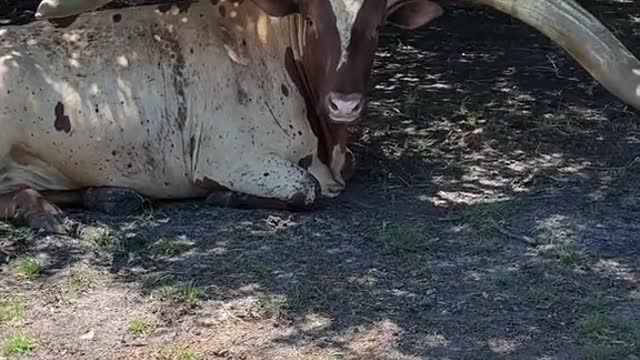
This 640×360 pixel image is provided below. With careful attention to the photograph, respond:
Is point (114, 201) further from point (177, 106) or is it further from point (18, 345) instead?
point (18, 345)

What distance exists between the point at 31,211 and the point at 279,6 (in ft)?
5.78

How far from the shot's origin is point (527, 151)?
7.46 m

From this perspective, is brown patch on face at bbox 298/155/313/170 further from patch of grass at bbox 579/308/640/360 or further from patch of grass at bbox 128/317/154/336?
patch of grass at bbox 579/308/640/360

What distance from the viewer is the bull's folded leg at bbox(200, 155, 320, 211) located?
654cm

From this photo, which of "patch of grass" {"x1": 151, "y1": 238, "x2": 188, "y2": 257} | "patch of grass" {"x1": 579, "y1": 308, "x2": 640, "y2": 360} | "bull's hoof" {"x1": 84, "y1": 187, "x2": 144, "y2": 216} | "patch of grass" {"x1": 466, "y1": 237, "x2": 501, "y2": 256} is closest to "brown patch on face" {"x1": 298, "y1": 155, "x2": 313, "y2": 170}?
"bull's hoof" {"x1": 84, "y1": 187, "x2": 144, "y2": 216}

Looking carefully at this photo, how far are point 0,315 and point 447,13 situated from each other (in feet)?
20.0

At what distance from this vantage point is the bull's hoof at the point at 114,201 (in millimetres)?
6506

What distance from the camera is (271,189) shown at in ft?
21.6

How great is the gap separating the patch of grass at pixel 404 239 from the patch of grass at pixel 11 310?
6.00ft

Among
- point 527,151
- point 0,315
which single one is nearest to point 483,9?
point 527,151

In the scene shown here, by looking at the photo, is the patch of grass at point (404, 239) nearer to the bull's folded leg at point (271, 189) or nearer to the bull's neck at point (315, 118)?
the bull's folded leg at point (271, 189)

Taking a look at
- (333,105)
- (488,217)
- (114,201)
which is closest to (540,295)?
(488,217)

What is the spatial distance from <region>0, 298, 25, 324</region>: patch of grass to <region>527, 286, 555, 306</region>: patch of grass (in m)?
2.32

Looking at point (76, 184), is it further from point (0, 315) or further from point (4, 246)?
point (0, 315)
